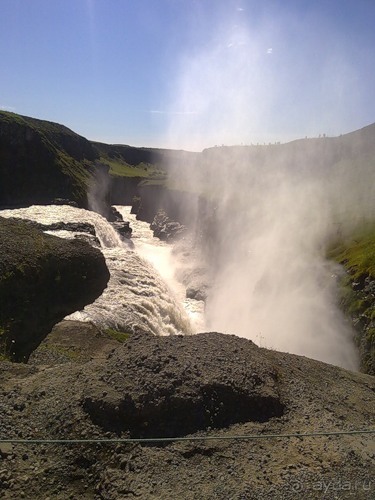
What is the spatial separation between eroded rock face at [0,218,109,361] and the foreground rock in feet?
24.3

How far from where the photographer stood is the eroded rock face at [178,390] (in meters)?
11.0

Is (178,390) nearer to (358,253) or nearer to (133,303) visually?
(133,303)

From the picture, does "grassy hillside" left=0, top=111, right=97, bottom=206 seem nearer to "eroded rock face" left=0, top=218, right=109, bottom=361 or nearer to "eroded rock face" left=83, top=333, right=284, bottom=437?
"eroded rock face" left=0, top=218, right=109, bottom=361

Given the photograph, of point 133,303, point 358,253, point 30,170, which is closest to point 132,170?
point 30,170

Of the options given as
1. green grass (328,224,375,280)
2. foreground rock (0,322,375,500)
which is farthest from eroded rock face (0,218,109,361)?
green grass (328,224,375,280)

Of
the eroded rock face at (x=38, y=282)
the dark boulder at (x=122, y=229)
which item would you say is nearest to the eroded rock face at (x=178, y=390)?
the eroded rock face at (x=38, y=282)

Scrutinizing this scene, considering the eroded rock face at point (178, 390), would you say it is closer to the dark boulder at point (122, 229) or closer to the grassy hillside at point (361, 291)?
the grassy hillside at point (361, 291)

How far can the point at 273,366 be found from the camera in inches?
570

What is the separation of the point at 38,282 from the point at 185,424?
17831 mm

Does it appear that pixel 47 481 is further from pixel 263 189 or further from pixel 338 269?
pixel 263 189

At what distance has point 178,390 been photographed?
460 inches

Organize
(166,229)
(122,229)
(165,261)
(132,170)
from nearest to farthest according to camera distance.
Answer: (165,261), (122,229), (166,229), (132,170)

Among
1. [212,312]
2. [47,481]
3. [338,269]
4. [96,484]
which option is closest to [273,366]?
[96,484]

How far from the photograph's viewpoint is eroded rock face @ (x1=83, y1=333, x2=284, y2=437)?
11.0m
